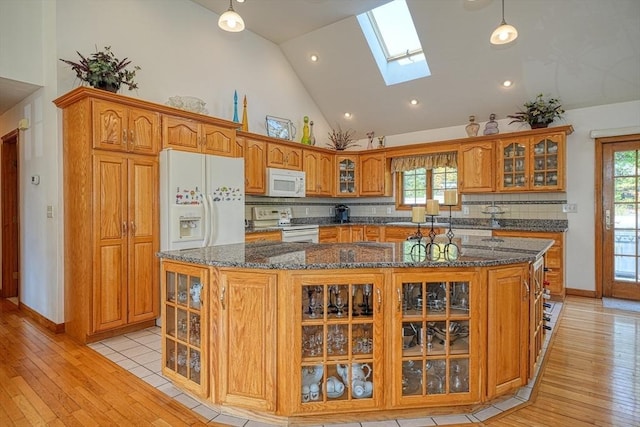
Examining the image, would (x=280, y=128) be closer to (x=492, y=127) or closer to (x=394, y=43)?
(x=394, y=43)

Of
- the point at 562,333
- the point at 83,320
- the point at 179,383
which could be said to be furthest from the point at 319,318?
the point at 562,333

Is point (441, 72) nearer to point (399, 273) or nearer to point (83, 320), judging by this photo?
point (399, 273)

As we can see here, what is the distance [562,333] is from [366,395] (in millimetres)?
2506

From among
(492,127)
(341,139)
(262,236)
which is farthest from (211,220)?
(492,127)

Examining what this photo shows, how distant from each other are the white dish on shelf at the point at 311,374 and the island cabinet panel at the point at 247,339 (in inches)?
6.7

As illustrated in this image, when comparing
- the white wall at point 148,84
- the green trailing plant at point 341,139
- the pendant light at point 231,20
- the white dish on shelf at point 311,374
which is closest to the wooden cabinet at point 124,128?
the white wall at point 148,84

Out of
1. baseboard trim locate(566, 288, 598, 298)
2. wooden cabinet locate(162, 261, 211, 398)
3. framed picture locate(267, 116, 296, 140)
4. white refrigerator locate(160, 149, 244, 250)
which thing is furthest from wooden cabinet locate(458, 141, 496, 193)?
wooden cabinet locate(162, 261, 211, 398)

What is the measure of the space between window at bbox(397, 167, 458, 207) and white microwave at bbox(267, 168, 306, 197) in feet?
6.19

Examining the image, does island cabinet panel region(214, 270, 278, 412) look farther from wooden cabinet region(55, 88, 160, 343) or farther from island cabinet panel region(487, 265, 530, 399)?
wooden cabinet region(55, 88, 160, 343)

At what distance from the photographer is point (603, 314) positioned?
3.88 metres

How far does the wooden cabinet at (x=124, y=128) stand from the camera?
308 centimetres

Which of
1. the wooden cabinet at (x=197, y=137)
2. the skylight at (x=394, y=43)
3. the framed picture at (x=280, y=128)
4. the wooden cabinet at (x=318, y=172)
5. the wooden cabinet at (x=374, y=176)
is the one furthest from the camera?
the wooden cabinet at (x=374, y=176)

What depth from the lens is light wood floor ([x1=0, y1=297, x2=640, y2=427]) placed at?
1987mm

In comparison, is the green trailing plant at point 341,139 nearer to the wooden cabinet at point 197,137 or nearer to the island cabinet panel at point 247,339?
the wooden cabinet at point 197,137
